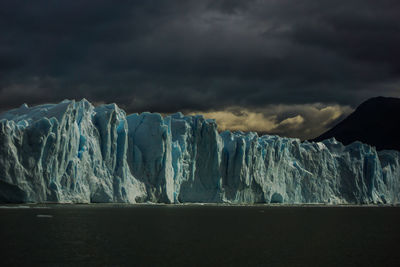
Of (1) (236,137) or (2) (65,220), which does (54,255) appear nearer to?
(2) (65,220)

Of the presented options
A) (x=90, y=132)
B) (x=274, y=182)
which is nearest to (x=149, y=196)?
(x=90, y=132)

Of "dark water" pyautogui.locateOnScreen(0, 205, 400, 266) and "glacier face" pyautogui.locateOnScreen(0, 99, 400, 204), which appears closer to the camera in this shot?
"dark water" pyautogui.locateOnScreen(0, 205, 400, 266)

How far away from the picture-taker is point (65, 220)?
34031 millimetres

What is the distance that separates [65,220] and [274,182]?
51664 millimetres

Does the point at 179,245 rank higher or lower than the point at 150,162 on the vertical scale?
lower

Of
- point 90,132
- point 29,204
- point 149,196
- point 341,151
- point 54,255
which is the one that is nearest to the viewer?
point 54,255

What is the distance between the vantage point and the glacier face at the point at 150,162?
155ft

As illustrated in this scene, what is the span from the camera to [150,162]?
60812 millimetres

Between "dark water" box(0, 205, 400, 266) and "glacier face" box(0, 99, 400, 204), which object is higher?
"glacier face" box(0, 99, 400, 204)

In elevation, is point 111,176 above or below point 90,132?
below

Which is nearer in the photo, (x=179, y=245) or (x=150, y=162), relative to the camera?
(x=179, y=245)

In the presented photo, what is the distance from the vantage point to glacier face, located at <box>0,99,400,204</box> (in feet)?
155

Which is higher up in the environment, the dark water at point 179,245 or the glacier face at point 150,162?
the glacier face at point 150,162

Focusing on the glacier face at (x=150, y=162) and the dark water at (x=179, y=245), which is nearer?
the dark water at (x=179, y=245)
